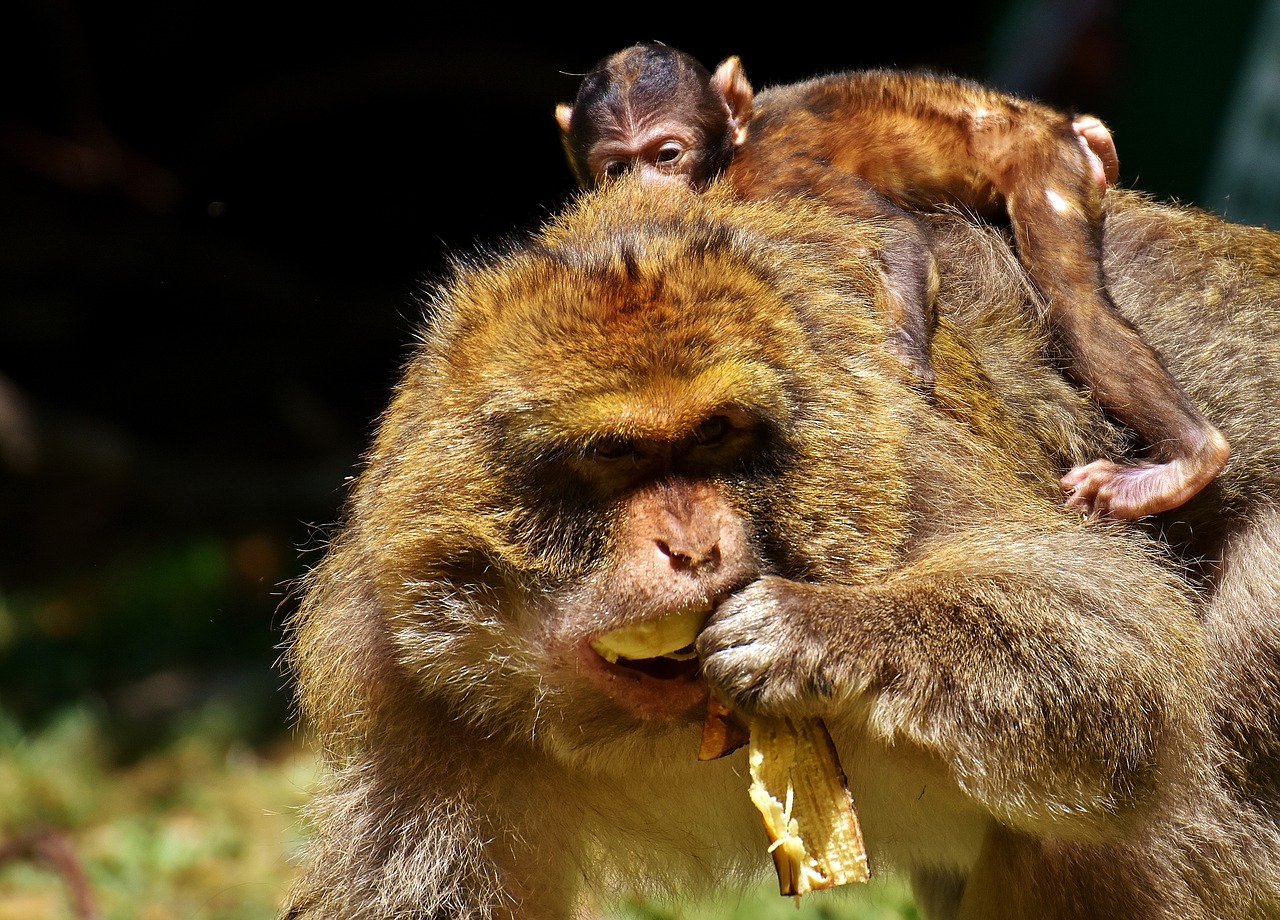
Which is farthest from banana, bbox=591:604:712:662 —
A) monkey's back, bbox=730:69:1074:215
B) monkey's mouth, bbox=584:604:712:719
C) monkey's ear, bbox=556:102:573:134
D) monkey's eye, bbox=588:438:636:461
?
monkey's ear, bbox=556:102:573:134

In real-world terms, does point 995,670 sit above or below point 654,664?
below

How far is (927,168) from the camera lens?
11.1ft

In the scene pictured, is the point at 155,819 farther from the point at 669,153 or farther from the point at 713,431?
the point at 713,431

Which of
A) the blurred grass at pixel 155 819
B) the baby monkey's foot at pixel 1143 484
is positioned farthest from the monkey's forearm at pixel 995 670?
the blurred grass at pixel 155 819

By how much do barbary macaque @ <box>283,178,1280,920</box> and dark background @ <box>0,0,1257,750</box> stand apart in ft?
15.2

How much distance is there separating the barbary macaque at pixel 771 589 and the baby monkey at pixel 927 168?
0.08 meters

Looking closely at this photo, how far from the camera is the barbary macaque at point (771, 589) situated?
259 cm

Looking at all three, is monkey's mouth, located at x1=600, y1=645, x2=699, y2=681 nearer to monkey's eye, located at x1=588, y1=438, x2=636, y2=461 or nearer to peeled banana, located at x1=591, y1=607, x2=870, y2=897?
peeled banana, located at x1=591, y1=607, x2=870, y2=897

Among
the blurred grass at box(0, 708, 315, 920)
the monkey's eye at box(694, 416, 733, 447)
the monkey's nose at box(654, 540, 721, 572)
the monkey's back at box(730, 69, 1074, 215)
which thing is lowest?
the blurred grass at box(0, 708, 315, 920)

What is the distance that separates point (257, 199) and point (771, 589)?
7933mm

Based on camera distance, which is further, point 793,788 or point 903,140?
point 903,140

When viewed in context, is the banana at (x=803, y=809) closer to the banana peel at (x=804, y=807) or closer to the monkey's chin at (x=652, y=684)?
the banana peel at (x=804, y=807)

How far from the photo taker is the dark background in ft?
25.9

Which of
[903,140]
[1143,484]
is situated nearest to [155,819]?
[903,140]
